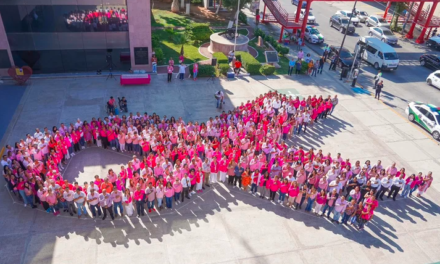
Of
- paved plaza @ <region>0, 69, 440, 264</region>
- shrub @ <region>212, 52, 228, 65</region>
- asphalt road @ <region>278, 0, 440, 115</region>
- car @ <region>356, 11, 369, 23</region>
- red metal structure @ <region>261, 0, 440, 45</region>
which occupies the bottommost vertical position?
paved plaza @ <region>0, 69, 440, 264</region>

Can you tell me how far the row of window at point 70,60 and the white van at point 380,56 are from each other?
18.7 meters

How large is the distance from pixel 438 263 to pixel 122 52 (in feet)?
69.6

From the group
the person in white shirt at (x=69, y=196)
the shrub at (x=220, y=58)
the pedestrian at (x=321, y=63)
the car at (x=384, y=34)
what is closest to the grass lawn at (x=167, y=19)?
the shrub at (x=220, y=58)

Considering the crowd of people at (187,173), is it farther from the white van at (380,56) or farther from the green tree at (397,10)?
the green tree at (397,10)

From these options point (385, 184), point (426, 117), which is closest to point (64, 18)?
point (385, 184)

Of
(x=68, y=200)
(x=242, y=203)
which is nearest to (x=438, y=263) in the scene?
(x=242, y=203)

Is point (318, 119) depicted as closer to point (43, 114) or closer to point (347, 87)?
point (347, 87)

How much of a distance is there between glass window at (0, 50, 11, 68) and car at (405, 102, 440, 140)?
1009 inches

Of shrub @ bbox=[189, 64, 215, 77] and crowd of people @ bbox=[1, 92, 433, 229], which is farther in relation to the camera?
shrub @ bbox=[189, 64, 215, 77]

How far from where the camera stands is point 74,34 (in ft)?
72.2

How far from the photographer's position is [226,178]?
49.5 ft

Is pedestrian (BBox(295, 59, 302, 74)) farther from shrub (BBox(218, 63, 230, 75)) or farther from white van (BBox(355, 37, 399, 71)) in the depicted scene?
white van (BBox(355, 37, 399, 71))

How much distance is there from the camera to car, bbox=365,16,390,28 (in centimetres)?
3709

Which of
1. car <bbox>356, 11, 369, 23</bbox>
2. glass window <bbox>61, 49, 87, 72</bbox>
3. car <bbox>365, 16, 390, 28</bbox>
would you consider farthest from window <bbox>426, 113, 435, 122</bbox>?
car <bbox>356, 11, 369, 23</bbox>
